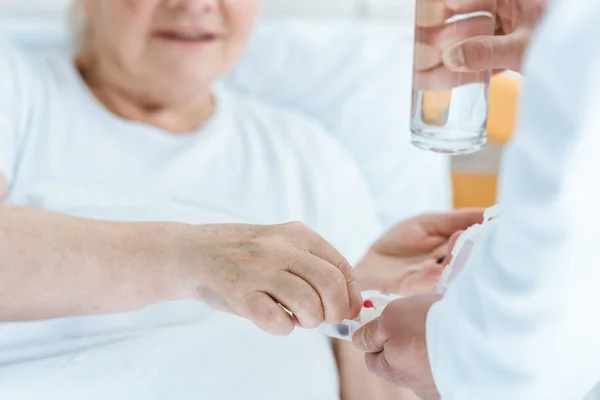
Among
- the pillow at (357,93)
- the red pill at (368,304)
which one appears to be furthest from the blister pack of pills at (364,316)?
the pillow at (357,93)

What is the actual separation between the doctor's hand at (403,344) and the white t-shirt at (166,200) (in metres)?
0.21

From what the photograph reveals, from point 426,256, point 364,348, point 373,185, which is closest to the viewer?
point 364,348

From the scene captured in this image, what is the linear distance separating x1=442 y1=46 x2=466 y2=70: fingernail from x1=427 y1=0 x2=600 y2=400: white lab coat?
25 cm

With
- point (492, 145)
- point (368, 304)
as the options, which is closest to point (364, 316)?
point (368, 304)

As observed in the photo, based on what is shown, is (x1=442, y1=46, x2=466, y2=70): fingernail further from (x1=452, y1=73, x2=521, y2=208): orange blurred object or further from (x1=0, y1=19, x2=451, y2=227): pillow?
(x1=0, y1=19, x2=451, y2=227): pillow

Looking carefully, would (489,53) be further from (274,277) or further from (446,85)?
(274,277)

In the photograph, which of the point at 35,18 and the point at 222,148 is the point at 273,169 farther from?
the point at 35,18

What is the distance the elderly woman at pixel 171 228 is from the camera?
810mm

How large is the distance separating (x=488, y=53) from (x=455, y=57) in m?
0.03

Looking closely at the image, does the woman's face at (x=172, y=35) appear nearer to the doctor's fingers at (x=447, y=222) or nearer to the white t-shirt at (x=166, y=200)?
the white t-shirt at (x=166, y=200)

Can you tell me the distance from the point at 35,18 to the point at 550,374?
124 centimetres

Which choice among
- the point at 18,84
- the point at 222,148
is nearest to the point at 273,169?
the point at 222,148

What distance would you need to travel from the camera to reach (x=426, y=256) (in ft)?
3.34

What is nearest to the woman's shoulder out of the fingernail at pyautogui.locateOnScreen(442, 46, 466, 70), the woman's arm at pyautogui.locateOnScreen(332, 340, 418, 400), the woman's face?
the woman's face
